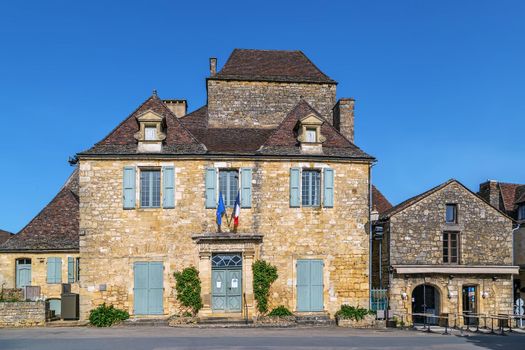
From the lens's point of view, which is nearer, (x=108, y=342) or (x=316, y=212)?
(x=108, y=342)

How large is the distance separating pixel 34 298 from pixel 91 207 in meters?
4.09

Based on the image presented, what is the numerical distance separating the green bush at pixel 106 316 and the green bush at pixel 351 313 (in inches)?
298

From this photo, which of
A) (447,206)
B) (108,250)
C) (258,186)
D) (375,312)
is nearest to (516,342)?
(375,312)

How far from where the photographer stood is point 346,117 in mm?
27203

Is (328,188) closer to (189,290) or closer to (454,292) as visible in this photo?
(189,290)

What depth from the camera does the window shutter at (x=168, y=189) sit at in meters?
23.0

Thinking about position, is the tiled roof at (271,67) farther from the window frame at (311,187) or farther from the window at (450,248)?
the window at (450,248)

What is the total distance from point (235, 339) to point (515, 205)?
20.4 m

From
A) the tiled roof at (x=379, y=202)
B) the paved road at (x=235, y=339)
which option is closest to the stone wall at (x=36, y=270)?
the paved road at (x=235, y=339)

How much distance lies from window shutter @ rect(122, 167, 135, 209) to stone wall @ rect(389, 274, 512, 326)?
1018cm

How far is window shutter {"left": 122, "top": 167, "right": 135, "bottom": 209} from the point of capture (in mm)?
22938

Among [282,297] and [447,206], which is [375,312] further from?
[447,206]

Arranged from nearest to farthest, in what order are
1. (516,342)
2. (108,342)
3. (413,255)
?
1. (108,342)
2. (516,342)
3. (413,255)

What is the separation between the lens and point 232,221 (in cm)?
2311
